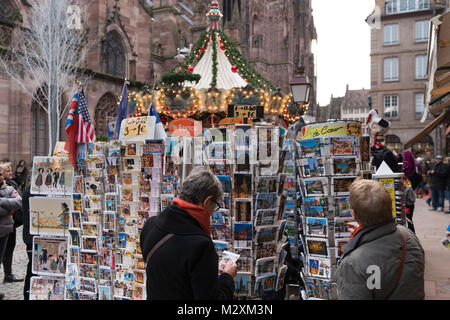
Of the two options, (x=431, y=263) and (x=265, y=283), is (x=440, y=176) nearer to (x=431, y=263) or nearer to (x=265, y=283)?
(x=431, y=263)

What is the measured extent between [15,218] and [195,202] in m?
5.59

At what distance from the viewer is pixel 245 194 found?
4148 millimetres

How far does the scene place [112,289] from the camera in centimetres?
466

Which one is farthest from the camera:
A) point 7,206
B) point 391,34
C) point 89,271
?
point 391,34

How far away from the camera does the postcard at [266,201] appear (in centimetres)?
421

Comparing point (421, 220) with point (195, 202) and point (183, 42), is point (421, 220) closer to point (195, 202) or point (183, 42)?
point (195, 202)

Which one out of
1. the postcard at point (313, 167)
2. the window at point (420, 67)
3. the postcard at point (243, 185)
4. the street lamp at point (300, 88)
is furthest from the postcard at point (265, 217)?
the window at point (420, 67)

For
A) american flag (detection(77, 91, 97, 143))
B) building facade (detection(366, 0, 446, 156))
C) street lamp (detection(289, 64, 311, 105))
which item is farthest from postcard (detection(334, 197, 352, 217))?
building facade (detection(366, 0, 446, 156))

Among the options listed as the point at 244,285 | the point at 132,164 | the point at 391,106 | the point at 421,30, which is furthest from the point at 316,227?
the point at 421,30

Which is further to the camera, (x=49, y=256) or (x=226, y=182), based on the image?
(x=49, y=256)

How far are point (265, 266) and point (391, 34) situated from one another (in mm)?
33236
